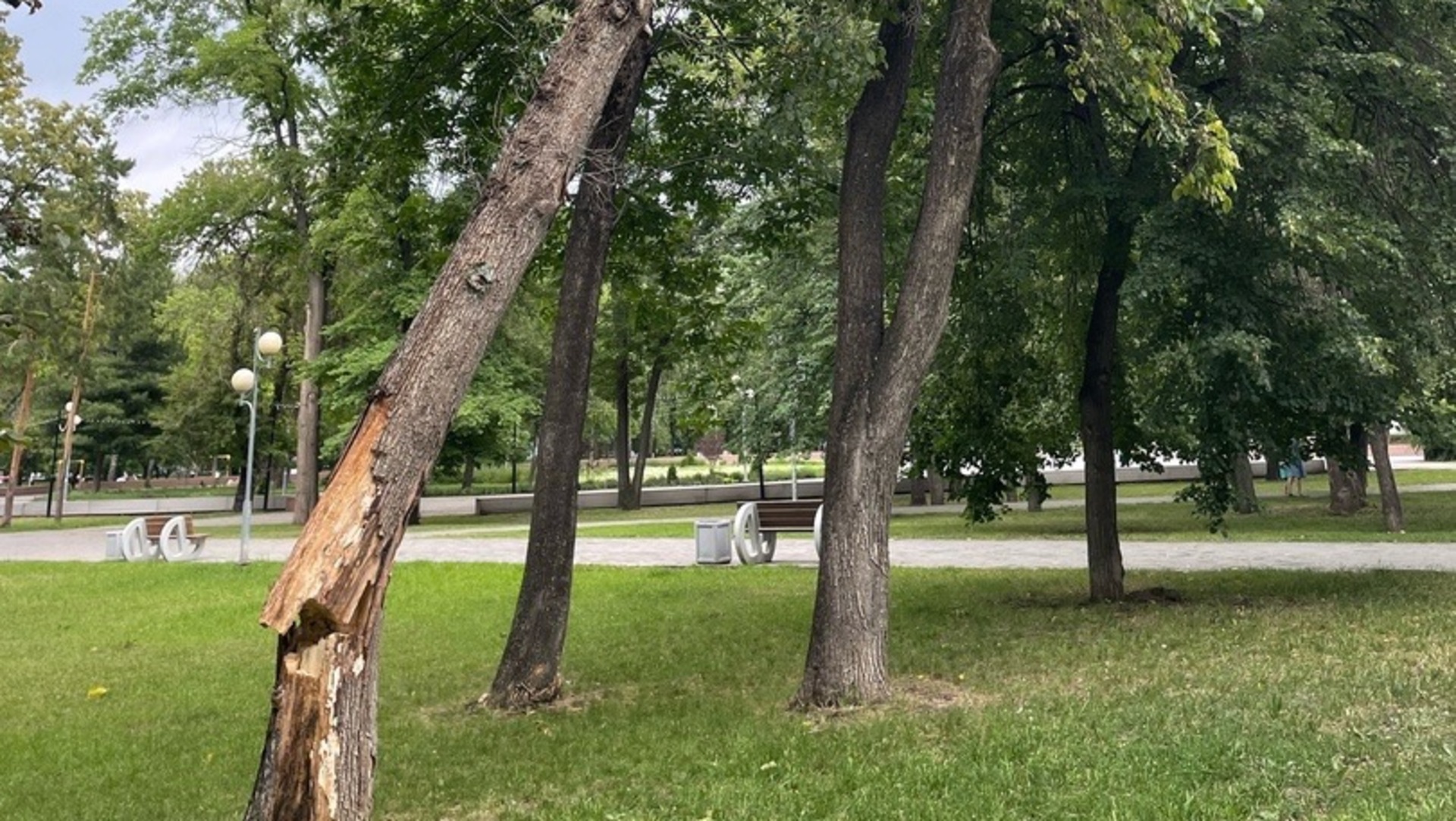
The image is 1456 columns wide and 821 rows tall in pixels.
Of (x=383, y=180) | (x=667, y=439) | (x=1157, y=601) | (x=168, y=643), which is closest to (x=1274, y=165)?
(x=1157, y=601)

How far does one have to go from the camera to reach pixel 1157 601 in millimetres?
10289

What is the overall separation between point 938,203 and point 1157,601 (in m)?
5.28

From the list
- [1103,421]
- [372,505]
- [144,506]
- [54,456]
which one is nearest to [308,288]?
[144,506]

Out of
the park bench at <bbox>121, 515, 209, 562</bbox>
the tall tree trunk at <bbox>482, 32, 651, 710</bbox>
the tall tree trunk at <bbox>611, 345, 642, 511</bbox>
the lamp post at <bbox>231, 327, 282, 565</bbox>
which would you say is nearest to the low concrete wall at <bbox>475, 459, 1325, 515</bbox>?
the tall tree trunk at <bbox>611, 345, 642, 511</bbox>

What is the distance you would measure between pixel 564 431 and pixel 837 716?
256 centimetres

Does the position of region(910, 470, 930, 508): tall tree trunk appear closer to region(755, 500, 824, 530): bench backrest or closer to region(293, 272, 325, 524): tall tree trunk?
region(755, 500, 824, 530): bench backrest

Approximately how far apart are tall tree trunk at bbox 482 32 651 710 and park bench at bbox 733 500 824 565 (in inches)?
318

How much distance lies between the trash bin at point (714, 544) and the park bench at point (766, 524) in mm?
223

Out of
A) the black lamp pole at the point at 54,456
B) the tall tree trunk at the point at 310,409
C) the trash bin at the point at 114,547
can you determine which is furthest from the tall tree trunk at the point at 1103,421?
the black lamp pole at the point at 54,456

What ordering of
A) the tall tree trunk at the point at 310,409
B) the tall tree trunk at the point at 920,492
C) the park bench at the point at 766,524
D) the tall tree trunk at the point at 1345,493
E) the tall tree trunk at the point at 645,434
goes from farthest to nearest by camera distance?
1. the tall tree trunk at the point at 645,434
2. the tall tree trunk at the point at 920,492
3. the tall tree trunk at the point at 310,409
4. the tall tree trunk at the point at 1345,493
5. the park bench at the point at 766,524

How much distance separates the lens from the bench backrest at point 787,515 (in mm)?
15344

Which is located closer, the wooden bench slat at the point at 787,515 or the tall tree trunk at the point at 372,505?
the tall tree trunk at the point at 372,505

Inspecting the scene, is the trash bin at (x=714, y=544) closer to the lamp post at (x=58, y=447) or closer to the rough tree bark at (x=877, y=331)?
the rough tree bark at (x=877, y=331)

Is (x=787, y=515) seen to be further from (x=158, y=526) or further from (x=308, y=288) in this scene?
(x=308, y=288)
